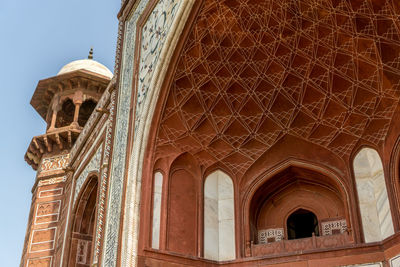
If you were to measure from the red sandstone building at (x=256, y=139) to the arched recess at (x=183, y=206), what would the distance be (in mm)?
15

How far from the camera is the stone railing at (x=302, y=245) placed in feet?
21.5

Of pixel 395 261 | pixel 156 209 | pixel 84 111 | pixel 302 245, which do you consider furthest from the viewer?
pixel 84 111

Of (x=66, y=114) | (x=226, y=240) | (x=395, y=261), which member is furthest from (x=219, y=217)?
(x=66, y=114)

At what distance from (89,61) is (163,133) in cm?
628

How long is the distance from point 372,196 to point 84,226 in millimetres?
5230

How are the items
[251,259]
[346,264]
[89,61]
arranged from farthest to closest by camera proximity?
[89,61], [251,259], [346,264]

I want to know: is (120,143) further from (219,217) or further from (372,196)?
(372,196)

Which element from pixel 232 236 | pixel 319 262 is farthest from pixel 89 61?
pixel 319 262

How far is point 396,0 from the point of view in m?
5.90

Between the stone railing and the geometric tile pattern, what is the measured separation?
109 cm

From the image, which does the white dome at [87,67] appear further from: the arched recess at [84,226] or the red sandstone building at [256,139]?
the red sandstone building at [256,139]

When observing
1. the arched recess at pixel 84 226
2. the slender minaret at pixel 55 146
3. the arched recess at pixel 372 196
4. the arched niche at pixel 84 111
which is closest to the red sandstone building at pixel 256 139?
the arched recess at pixel 372 196

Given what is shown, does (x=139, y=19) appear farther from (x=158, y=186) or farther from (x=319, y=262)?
(x=319, y=262)

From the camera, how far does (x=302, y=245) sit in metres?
6.73
